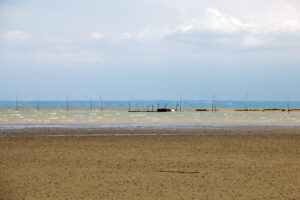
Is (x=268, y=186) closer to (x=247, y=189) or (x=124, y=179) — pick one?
(x=247, y=189)

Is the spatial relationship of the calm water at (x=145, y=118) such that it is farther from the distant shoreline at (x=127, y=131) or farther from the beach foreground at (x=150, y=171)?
the beach foreground at (x=150, y=171)

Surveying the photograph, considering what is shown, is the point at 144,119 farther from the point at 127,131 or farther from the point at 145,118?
the point at 127,131

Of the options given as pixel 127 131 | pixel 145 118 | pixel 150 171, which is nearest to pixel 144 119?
pixel 145 118

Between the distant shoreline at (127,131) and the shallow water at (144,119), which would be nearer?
the distant shoreline at (127,131)

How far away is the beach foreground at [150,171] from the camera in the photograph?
956 cm

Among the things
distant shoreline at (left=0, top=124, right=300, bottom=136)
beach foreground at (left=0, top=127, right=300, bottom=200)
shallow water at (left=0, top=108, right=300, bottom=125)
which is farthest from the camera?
shallow water at (left=0, top=108, right=300, bottom=125)

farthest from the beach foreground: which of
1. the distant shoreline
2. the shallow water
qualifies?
the shallow water

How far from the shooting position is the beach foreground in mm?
9561

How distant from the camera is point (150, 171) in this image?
12172 millimetres

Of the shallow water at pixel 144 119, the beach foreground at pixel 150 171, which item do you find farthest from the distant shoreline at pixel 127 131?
the shallow water at pixel 144 119

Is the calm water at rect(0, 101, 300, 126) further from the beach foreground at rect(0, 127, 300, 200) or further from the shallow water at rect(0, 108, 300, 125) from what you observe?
the beach foreground at rect(0, 127, 300, 200)

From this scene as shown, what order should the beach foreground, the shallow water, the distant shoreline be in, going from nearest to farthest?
the beach foreground < the distant shoreline < the shallow water

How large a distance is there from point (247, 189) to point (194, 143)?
382 inches

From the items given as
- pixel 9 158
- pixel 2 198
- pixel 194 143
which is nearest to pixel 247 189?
pixel 2 198
